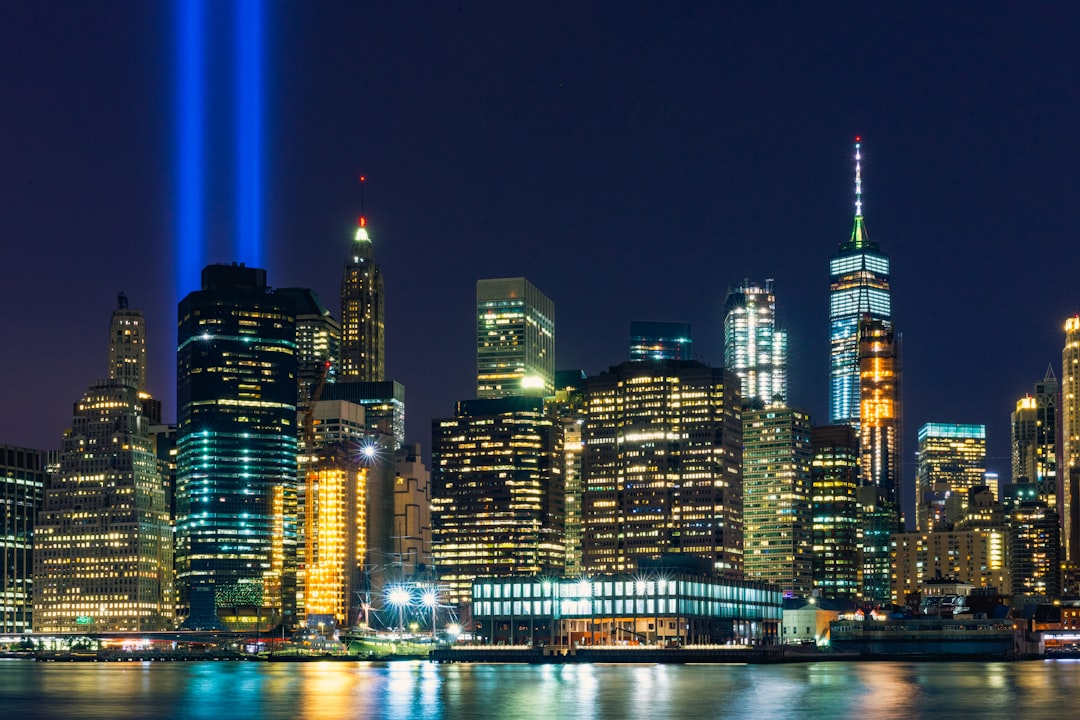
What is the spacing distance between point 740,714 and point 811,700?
19.3m

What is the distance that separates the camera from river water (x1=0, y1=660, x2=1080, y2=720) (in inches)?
4995

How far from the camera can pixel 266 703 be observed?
14162cm

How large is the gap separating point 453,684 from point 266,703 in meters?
32.9

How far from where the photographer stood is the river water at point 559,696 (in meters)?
127

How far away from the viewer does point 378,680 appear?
185125mm

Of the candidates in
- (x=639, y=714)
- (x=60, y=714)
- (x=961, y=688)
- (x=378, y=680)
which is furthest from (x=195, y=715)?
(x=961, y=688)

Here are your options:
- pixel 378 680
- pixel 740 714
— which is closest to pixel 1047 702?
pixel 740 714

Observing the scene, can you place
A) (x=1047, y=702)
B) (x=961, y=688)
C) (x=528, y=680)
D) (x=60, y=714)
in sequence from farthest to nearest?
(x=528, y=680) → (x=961, y=688) → (x=1047, y=702) → (x=60, y=714)

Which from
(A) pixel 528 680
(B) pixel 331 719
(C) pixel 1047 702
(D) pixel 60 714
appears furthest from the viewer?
(A) pixel 528 680

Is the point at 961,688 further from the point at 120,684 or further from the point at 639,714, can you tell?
the point at 120,684

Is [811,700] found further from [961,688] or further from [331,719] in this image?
[331,719]

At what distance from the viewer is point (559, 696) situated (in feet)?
477

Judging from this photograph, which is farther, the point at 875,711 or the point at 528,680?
the point at 528,680

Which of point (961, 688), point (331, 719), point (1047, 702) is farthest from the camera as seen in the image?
point (961, 688)
